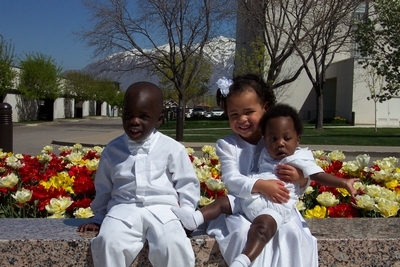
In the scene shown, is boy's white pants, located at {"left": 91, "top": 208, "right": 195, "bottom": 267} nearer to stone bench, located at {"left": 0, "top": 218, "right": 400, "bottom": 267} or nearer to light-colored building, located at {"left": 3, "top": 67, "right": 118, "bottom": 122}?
stone bench, located at {"left": 0, "top": 218, "right": 400, "bottom": 267}

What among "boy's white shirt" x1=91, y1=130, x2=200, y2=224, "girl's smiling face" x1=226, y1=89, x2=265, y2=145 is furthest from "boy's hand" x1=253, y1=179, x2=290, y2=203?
"girl's smiling face" x1=226, y1=89, x2=265, y2=145

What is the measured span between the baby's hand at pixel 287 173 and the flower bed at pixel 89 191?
531 mm

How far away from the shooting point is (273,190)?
2793 mm

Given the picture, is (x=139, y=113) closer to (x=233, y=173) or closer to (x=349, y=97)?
(x=233, y=173)

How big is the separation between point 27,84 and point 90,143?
99.8 feet

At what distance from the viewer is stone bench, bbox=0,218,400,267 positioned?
8.46ft

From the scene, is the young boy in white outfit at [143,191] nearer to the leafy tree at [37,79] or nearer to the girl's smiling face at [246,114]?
the girl's smiling face at [246,114]

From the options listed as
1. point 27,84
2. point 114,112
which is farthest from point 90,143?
point 114,112

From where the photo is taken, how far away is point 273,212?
271cm

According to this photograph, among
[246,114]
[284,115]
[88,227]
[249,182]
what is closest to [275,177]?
[249,182]

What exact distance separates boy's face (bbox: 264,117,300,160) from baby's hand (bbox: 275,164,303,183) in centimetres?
8

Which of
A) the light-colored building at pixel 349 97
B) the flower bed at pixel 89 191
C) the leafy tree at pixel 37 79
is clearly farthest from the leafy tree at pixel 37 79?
the flower bed at pixel 89 191

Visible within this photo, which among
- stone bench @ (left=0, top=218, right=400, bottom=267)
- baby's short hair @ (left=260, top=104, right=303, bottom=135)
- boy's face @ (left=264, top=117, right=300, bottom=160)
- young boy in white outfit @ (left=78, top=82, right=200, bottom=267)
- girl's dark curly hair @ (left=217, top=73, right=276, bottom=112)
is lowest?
stone bench @ (left=0, top=218, right=400, bottom=267)

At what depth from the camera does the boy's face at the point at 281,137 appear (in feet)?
9.65
